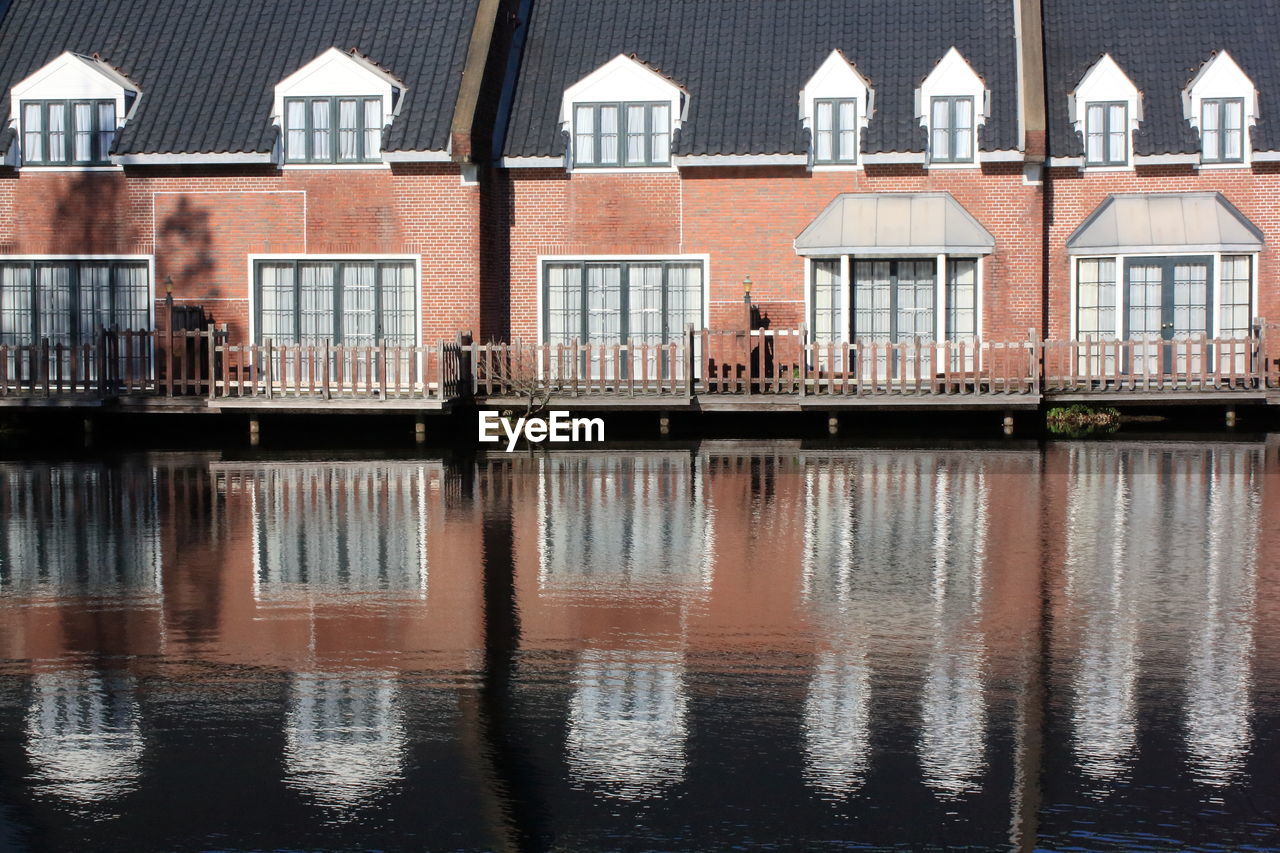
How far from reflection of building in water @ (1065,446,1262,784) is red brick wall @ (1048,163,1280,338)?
999 cm

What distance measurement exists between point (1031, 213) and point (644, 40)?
28.4 ft

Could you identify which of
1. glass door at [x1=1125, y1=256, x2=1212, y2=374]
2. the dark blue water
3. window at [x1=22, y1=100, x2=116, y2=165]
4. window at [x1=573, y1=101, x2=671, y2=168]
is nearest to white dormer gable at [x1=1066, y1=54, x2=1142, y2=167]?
glass door at [x1=1125, y1=256, x2=1212, y2=374]

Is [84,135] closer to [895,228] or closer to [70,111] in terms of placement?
[70,111]

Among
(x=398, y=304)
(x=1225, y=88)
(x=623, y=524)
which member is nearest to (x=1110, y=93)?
(x=1225, y=88)

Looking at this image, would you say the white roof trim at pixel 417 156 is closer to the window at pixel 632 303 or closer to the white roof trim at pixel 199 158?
the white roof trim at pixel 199 158

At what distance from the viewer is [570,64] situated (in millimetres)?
34938

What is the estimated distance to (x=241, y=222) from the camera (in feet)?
111

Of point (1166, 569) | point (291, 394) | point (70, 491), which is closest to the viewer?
point (1166, 569)

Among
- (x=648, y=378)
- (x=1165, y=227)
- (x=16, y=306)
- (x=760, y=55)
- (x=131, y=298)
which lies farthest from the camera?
(x=760, y=55)

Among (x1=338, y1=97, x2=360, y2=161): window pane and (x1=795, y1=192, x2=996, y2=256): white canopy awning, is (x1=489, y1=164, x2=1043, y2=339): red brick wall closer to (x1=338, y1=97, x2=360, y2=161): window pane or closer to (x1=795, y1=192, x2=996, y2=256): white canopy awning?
(x1=795, y1=192, x2=996, y2=256): white canopy awning

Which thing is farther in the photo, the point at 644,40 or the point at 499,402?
the point at 644,40

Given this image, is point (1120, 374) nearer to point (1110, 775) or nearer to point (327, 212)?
point (327, 212)

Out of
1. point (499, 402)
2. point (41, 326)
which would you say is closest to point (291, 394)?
point (499, 402)

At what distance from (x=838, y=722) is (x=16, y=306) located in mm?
28211
